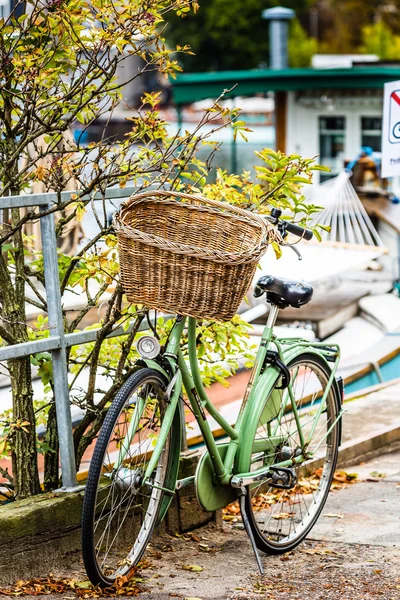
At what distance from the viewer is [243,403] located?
4.34 m

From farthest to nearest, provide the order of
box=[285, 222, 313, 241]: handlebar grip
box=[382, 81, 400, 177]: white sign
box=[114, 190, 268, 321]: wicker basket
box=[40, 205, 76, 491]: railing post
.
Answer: box=[382, 81, 400, 177]: white sign, box=[285, 222, 313, 241]: handlebar grip, box=[40, 205, 76, 491]: railing post, box=[114, 190, 268, 321]: wicker basket

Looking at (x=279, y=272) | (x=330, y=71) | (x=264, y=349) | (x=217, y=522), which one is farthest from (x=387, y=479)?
(x=330, y=71)

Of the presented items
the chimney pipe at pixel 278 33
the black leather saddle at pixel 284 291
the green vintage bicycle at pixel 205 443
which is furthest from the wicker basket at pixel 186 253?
the chimney pipe at pixel 278 33

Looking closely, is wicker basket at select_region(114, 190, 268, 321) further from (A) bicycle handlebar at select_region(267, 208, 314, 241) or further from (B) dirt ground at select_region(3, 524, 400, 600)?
(B) dirt ground at select_region(3, 524, 400, 600)

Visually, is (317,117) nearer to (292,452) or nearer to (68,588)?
(292,452)

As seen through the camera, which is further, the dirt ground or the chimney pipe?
the chimney pipe

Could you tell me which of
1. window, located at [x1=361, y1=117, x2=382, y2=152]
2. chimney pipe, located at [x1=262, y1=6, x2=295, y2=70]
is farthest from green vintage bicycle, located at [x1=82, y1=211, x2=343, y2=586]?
chimney pipe, located at [x1=262, y1=6, x2=295, y2=70]

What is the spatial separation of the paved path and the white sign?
2921 millimetres

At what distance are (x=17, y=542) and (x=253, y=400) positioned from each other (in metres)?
1.11

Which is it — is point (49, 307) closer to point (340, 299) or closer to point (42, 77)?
point (42, 77)

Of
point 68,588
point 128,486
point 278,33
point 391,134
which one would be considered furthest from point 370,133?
point 68,588

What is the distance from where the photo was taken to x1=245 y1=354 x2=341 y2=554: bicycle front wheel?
444 cm

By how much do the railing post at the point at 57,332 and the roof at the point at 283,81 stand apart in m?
15.9

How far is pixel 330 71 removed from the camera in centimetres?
2005
